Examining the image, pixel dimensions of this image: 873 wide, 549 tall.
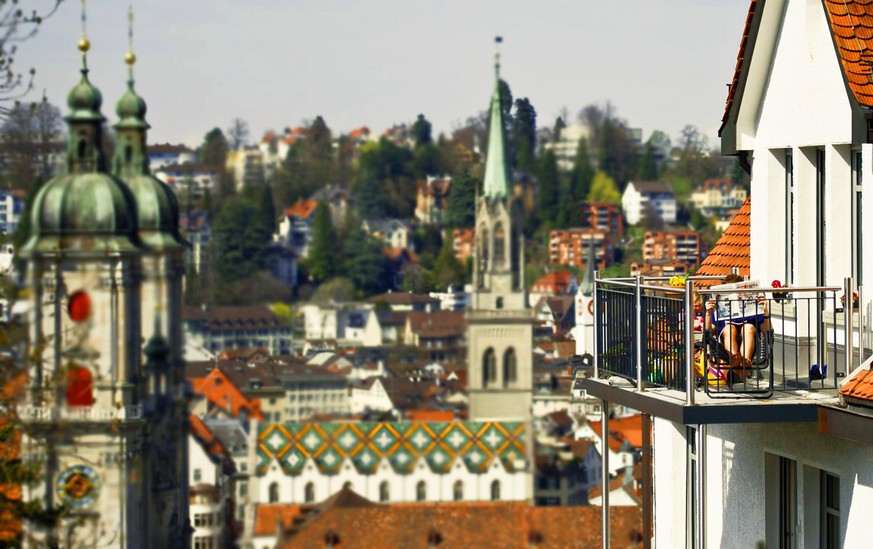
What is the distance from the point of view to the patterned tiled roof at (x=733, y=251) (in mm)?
5816

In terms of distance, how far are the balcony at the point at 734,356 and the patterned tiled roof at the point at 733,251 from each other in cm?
98

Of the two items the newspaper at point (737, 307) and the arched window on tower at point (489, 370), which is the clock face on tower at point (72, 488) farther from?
the arched window on tower at point (489, 370)

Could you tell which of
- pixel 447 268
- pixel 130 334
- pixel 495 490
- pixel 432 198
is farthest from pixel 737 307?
pixel 447 268

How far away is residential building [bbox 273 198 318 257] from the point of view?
161 feet

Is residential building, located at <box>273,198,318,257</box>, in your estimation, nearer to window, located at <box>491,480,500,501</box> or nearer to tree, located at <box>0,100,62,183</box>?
window, located at <box>491,480,500,501</box>

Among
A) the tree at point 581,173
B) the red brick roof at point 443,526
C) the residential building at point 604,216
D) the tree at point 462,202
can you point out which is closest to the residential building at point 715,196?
the residential building at point 604,216

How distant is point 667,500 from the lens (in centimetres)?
629

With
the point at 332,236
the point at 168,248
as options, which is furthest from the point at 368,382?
the point at 168,248

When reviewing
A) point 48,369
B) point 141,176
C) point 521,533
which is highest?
point 141,176

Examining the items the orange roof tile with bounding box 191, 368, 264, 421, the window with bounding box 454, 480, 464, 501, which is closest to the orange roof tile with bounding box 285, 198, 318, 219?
the orange roof tile with bounding box 191, 368, 264, 421

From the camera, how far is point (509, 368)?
6725 centimetres

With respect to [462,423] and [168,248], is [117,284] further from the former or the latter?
[462,423]

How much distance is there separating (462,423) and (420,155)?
518 inches

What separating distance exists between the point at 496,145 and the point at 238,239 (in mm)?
15576
